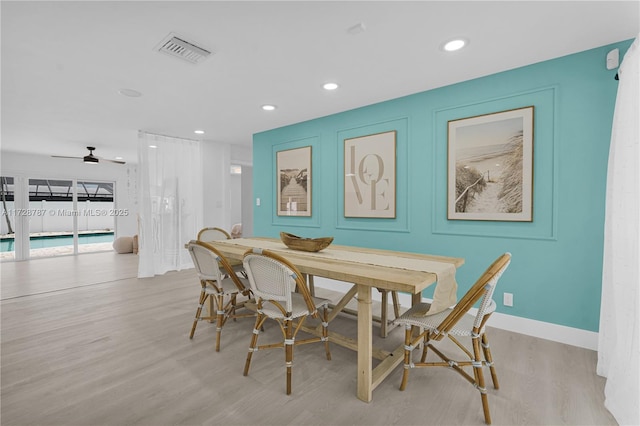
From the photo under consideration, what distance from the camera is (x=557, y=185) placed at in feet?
8.07

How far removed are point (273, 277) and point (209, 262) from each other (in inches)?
31.9

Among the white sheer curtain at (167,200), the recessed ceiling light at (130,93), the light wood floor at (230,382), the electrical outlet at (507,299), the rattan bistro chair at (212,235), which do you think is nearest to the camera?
the light wood floor at (230,382)

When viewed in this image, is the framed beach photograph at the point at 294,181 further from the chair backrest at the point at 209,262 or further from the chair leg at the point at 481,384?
the chair leg at the point at 481,384

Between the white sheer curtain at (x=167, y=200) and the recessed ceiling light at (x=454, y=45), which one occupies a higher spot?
the recessed ceiling light at (x=454, y=45)

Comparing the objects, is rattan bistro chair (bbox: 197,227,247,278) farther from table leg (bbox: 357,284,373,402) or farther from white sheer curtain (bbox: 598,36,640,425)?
white sheer curtain (bbox: 598,36,640,425)

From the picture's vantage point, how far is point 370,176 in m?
3.62

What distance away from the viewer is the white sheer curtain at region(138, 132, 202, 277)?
16.0 feet

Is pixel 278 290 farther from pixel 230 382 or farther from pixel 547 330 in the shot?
pixel 547 330

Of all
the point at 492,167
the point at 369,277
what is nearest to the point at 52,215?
the point at 369,277

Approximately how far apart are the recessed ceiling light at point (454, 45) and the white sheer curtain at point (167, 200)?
459 cm

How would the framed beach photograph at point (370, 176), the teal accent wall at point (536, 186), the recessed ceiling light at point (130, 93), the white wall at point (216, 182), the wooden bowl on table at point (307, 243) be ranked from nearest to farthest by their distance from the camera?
the teal accent wall at point (536, 186) → the wooden bowl on table at point (307, 243) → the recessed ceiling light at point (130, 93) → the framed beach photograph at point (370, 176) → the white wall at point (216, 182)

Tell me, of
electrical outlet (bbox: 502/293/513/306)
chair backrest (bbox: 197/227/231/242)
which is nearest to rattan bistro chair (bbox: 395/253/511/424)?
electrical outlet (bbox: 502/293/513/306)

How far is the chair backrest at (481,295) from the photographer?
1516 mm

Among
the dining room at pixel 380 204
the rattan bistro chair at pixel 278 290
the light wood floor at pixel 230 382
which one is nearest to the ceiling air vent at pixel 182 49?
the dining room at pixel 380 204
